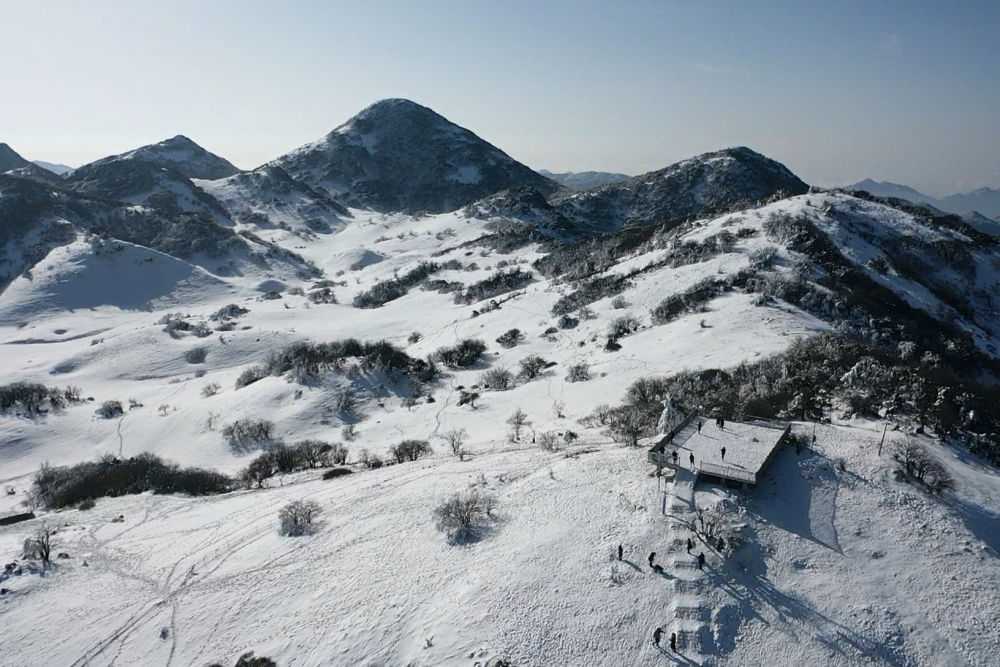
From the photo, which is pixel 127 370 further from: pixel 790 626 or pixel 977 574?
pixel 977 574

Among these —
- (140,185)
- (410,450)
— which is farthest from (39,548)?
(140,185)

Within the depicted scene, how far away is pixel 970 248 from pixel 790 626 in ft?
298

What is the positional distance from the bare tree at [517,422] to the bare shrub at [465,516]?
12545 millimetres

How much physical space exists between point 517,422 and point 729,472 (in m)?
20.6

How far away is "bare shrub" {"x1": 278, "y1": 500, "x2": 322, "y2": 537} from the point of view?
29906 millimetres

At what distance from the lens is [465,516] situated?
26953 mm

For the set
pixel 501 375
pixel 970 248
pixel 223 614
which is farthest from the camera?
pixel 970 248

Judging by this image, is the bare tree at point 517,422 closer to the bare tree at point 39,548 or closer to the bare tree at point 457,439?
the bare tree at point 457,439

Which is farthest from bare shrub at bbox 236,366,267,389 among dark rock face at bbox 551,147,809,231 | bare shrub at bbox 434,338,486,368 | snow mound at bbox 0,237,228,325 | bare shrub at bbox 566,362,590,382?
dark rock face at bbox 551,147,809,231

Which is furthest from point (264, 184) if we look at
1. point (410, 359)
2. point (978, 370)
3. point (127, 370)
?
point (978, 370)

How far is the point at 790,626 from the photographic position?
65.2ft

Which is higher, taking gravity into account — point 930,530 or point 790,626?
point 930,530

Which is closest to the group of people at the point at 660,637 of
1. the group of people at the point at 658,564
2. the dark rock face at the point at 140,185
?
the group of people at the point at 658,564

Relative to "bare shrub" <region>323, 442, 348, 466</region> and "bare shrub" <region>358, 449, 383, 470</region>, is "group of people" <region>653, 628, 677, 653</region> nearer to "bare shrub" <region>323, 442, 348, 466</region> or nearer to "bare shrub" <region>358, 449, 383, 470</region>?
"bare shrub" <region>358, 449, 383, 470</region>
